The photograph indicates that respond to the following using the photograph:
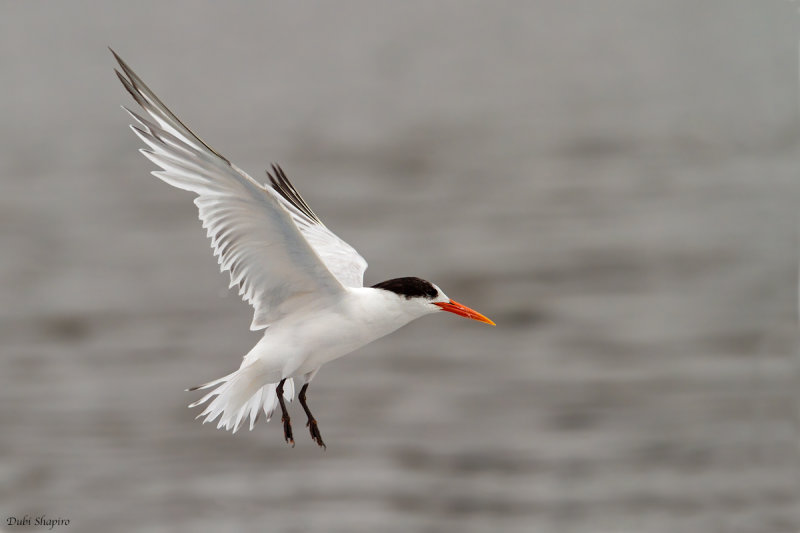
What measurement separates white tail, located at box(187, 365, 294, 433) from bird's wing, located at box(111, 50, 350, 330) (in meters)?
0.35

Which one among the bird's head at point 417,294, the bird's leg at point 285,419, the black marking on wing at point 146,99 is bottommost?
the bird's leg at point 285,419

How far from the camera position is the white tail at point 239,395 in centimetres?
790

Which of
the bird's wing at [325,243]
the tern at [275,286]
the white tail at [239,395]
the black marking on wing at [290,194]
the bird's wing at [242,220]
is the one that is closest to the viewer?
the bird's wing at [242,220]

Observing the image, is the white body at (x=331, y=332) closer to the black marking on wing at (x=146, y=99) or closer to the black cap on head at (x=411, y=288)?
the black cap on head at (x=411, y=288)

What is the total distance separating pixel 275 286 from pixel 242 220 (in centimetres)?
51

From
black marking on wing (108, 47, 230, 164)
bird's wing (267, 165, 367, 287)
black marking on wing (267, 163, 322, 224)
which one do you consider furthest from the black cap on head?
black marking on wing (267, 163, 322, 224)

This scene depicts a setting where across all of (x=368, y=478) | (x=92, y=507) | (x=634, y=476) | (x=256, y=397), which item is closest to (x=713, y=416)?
(x=634, y=476)

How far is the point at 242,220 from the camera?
7.66 meters

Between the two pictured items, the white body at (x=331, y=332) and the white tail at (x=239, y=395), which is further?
the white tail at (x=239, y=395)

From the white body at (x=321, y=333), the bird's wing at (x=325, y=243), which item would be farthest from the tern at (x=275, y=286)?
the bird's wing at (x=325, y=243)

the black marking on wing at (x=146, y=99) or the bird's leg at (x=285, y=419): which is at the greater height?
the black marking on wing at (x=146, y=99)

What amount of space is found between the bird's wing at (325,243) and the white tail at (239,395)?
0.81 m

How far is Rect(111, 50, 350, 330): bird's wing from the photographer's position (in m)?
7.21

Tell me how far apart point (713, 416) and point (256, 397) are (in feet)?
30.6
